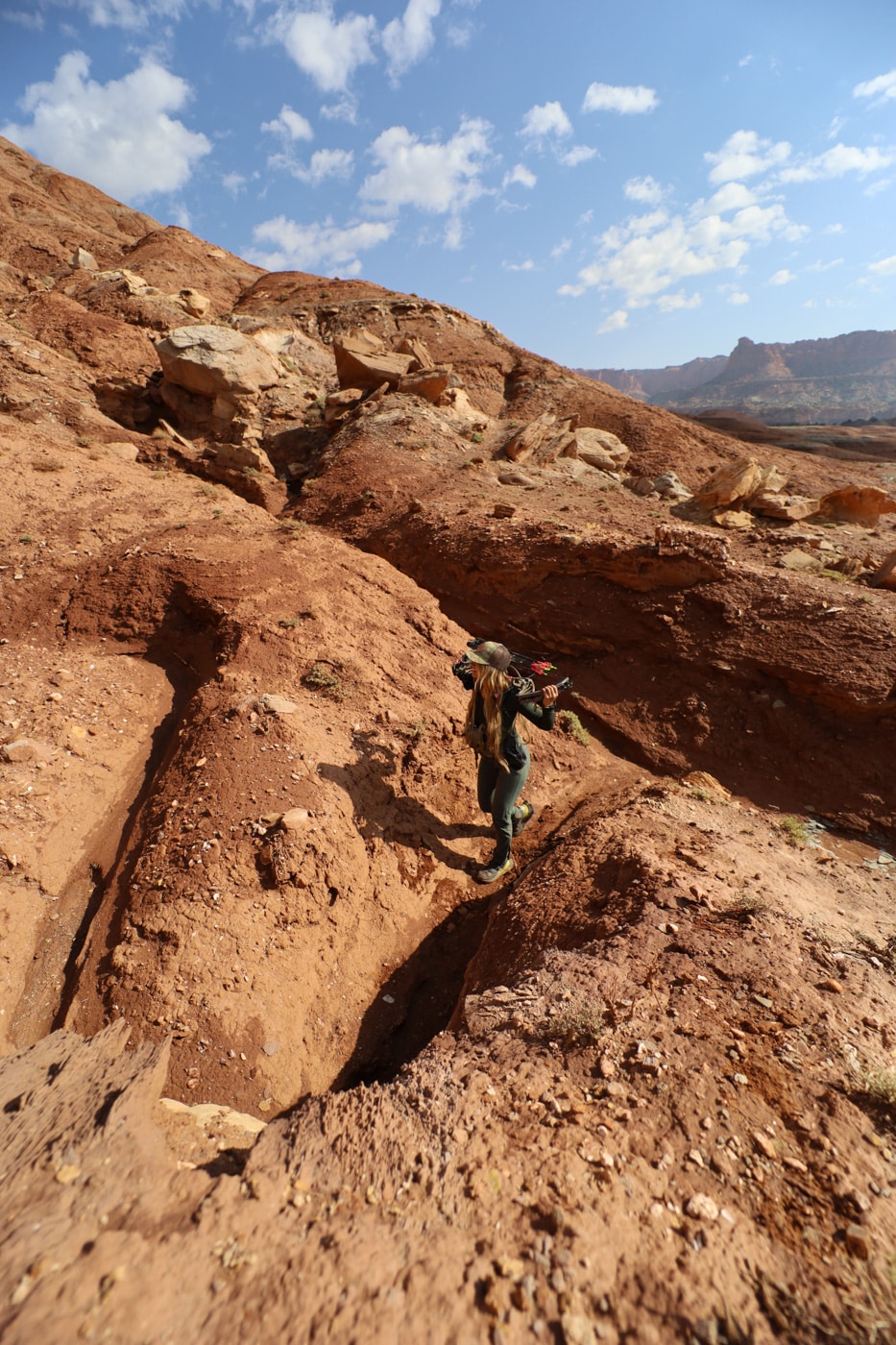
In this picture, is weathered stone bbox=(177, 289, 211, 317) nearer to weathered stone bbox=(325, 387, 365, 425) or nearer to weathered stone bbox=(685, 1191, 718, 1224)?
weathered stone bbox=(325, 387, 365, 425)

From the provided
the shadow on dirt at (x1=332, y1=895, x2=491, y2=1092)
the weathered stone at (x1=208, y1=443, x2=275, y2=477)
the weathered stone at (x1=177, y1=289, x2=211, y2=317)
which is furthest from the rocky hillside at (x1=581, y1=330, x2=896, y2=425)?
the shadow on dirt at (x1=332, y1=895, x2=491, y2=1092)

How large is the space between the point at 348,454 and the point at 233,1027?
10.4 m

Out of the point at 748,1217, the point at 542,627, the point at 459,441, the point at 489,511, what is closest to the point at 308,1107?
the point at 748,1217

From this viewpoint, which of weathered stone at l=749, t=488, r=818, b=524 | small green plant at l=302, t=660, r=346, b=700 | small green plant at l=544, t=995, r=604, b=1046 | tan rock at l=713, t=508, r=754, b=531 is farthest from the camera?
weathered stone at l=749, t=488, r=818, b=524

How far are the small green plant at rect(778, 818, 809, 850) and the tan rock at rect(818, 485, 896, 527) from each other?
8.17 m

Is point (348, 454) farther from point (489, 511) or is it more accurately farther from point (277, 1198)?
point (277, 1198)

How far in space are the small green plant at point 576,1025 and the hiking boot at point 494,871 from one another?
1978mm

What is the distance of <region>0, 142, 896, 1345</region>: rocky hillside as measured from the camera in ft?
5.49

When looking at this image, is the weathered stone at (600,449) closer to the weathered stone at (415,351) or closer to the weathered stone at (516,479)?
the weathered stone at (516,479)

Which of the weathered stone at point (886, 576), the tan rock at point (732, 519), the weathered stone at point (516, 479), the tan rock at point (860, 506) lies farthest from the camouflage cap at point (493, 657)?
the tan rock at point (860, 506)

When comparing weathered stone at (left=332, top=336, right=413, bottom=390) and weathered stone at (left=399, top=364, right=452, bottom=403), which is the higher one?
weathered stone at (left=332, top=336, right=413, bottom=390)

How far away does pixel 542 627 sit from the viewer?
781cm

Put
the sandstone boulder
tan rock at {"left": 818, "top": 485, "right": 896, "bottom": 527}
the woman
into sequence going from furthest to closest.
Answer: the sandstone boulder → tan rock at {"left": 818, "top": 485, "right": 896, "bottom": 527} → the woman

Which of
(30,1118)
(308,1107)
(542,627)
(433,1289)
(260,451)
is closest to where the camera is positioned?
(433,1289)
